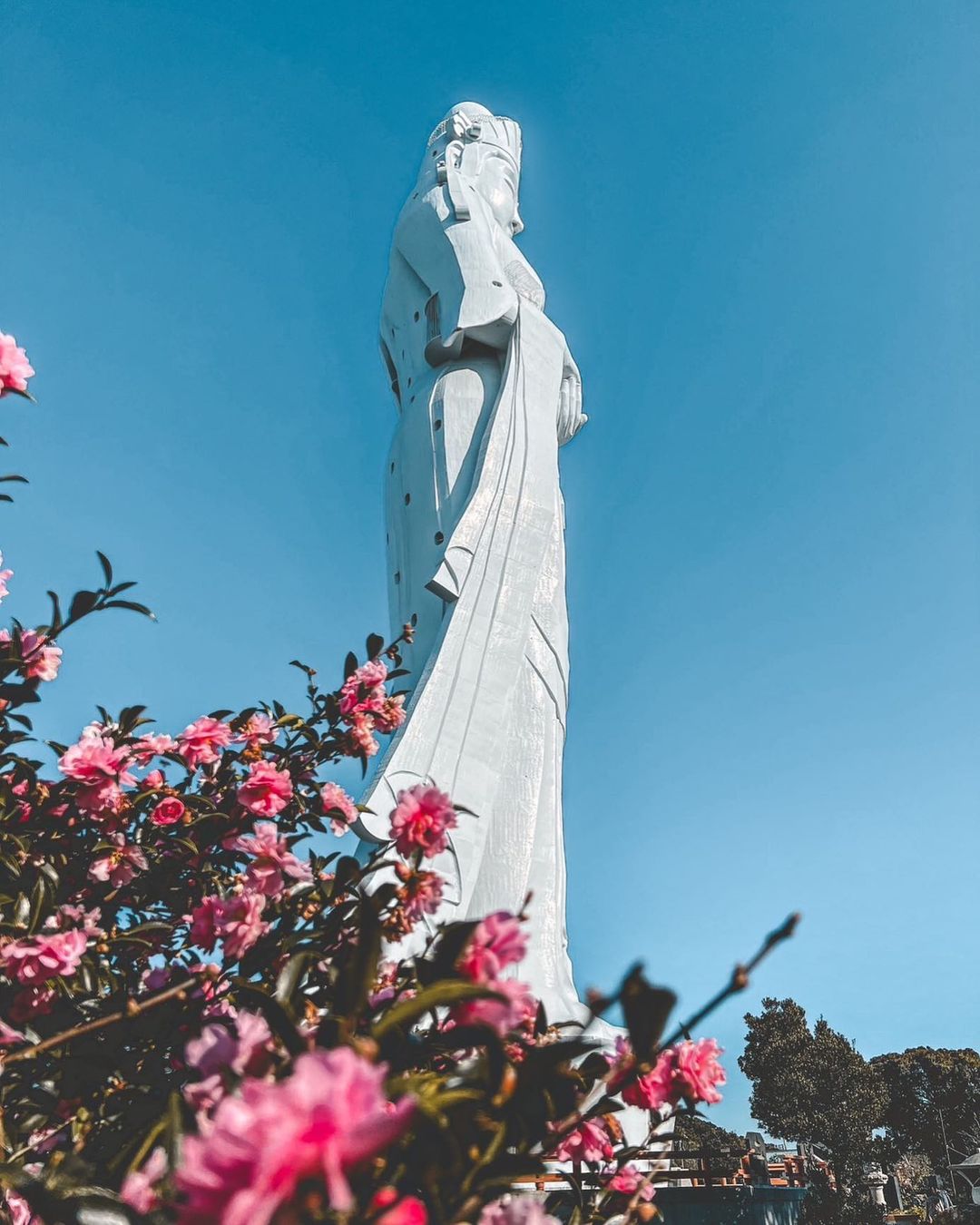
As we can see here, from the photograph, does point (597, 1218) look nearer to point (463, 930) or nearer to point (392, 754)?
point (463, 930)

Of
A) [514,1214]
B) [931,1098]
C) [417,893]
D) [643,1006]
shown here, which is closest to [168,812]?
[417,893]

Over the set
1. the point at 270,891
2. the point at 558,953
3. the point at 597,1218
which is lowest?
the point at 597,1218

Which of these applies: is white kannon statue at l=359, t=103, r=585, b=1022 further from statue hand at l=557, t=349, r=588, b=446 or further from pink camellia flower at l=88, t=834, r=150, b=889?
pink camellia flower at l=88, t=834, r=150, b=889

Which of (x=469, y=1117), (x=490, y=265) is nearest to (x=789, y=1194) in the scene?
(x=469, y=1117)

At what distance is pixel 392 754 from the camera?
5086 mm

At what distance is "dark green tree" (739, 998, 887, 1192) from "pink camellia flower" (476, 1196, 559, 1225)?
17.1 m

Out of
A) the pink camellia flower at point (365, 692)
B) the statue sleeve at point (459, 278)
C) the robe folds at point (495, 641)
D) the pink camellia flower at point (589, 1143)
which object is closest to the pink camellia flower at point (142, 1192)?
the pink camellia flower at point (589, 1143)

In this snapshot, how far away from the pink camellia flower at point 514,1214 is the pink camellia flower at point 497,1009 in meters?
0.16

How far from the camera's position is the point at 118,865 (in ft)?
6.28

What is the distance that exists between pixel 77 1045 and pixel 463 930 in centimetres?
86

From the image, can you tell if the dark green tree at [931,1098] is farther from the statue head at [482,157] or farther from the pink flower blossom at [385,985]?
the pink flower blossom at [385,985]

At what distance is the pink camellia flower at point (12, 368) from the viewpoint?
5.97 feet

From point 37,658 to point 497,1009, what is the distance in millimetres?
1554

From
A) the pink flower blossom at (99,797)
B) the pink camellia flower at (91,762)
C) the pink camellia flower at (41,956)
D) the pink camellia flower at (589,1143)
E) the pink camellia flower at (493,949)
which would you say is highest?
the pink camellia flower at (91,762)
